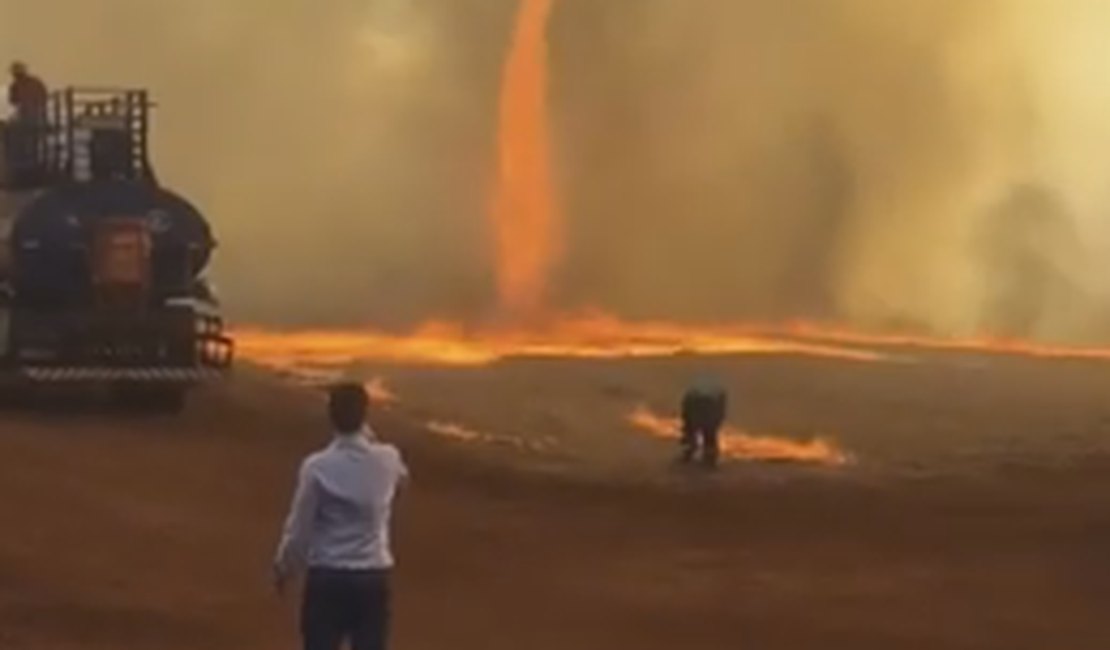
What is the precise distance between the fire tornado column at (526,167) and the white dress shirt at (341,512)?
4308 centimetres

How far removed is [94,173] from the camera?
93.8 feet

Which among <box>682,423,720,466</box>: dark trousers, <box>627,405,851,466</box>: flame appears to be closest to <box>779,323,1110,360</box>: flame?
<box>627,405,851,466</box>: flame

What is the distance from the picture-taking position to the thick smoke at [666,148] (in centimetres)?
5547

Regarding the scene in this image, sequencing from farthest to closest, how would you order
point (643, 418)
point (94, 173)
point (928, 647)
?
1. point (643, 418)
2. point (94, 173)
3. point (928, 647)

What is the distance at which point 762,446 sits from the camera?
29.4 meters

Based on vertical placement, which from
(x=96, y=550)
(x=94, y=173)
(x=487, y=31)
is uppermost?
(x=487, y=31)

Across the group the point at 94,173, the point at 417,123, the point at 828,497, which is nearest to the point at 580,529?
the point at 828,497

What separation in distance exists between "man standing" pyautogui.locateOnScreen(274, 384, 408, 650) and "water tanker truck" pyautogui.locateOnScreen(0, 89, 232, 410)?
18.5 metres

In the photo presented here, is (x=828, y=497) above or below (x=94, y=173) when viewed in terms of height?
below

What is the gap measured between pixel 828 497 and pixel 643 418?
28.9 feet

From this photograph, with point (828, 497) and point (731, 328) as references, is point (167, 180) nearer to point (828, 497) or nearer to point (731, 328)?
point (731, 328)

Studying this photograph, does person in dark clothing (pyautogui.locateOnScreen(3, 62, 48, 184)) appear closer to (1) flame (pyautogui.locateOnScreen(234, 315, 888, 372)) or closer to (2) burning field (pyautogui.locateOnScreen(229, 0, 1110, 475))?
(2) burning field (pyautogui.locateOnScreen(229, 0, 1110, 475))

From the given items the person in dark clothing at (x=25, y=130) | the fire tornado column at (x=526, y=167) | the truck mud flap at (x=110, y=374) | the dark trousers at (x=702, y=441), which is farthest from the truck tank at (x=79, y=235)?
the fire tornado column at (x=526, y=167)

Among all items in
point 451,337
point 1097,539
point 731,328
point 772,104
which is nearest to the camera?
point 1097,539
